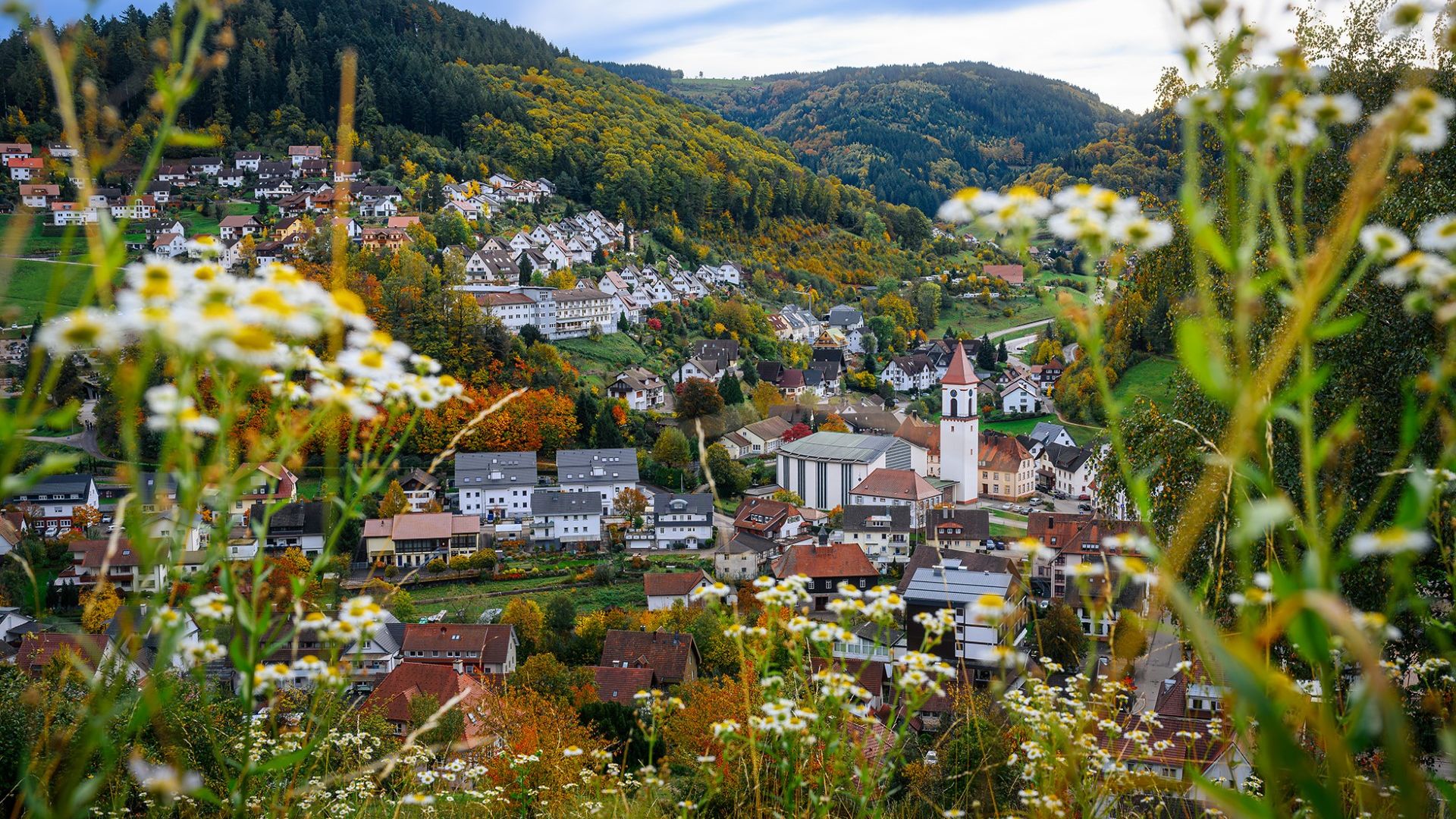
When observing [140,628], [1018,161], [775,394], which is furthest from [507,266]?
[1018,161]

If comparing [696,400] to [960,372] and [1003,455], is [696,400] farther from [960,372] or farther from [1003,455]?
[1003,455]

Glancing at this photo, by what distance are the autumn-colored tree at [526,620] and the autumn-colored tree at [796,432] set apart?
17727 mm

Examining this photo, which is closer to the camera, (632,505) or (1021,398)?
(632,505)

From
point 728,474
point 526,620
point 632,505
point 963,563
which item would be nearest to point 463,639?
point 526,620

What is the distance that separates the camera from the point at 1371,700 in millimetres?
930

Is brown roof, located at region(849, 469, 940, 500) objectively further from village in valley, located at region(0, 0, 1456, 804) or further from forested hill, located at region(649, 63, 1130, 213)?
forested hill, located at region(649, 63, 1130, 213)

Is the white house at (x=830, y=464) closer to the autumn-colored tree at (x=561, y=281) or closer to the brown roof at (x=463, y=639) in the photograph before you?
the brown roof at (x=463, y=639)

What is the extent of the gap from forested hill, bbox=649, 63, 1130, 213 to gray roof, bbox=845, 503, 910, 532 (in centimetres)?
7707

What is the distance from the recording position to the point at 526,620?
19375mm

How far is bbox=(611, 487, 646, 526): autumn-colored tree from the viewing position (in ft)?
89.8

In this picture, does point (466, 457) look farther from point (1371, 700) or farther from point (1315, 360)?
point (1371, 700)

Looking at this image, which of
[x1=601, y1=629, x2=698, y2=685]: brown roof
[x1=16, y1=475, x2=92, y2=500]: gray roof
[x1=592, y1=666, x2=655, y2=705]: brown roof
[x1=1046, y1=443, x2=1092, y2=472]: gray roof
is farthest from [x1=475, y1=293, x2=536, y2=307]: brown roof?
[x1=592, y1=666, x2=655, y2=705]: brown roof

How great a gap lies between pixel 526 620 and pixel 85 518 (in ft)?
40.6

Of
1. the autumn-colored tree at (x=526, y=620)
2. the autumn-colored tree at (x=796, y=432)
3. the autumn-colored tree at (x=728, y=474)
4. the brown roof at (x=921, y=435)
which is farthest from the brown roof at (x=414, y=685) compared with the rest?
the brown roof at (x=921, y=435)
